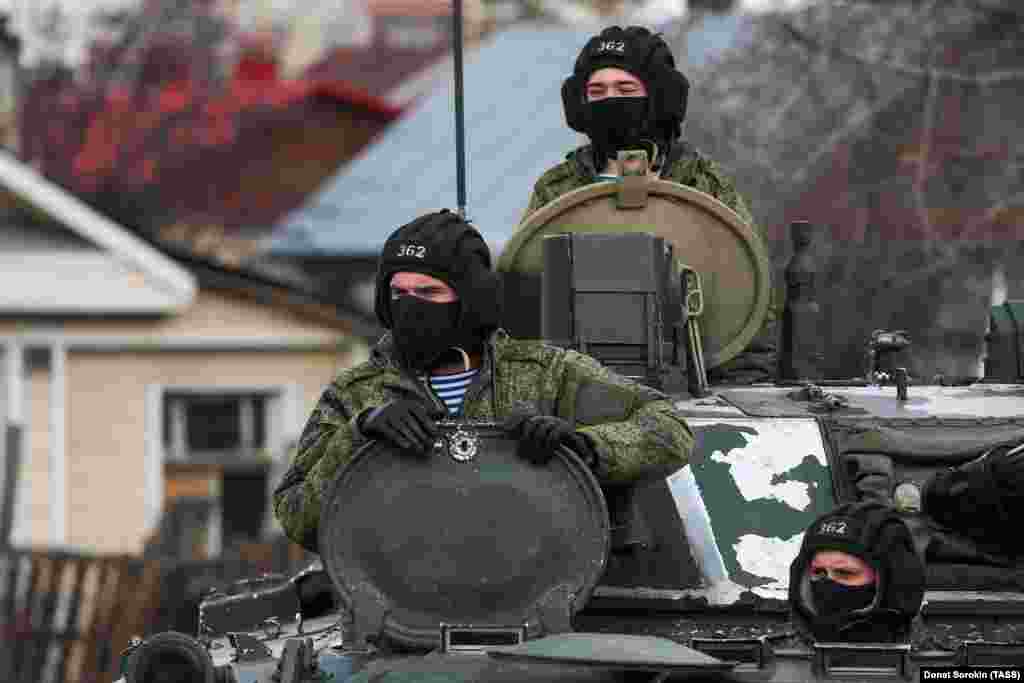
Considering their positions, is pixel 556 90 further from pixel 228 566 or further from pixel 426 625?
pixel 426 625

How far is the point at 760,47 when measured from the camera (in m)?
24.6

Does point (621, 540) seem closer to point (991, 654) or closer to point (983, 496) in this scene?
point (983, 496)

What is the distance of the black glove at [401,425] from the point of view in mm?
9570

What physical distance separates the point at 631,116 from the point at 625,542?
2.51 m

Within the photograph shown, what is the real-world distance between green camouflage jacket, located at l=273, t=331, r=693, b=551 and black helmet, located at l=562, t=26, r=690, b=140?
2204 millimetres

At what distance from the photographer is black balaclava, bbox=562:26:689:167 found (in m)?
12.2

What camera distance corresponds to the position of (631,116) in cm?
1223

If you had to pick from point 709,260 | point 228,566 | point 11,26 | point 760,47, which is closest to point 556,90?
point 11,26

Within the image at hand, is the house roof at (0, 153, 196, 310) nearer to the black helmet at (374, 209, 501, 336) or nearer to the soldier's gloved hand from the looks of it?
the black helmet at (374, 209, 501, 336)

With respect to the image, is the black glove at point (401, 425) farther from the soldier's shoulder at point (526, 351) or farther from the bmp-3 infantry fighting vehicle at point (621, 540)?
the soldier's shoulder at point (526, 351)

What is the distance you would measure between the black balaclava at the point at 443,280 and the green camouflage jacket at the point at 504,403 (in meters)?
0.11

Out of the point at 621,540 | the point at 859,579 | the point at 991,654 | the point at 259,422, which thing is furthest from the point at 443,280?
the point at 259,422

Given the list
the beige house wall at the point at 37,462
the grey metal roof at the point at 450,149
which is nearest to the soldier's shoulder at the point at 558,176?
the beige house wall at the point at 37,462

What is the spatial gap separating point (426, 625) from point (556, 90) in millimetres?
28431
